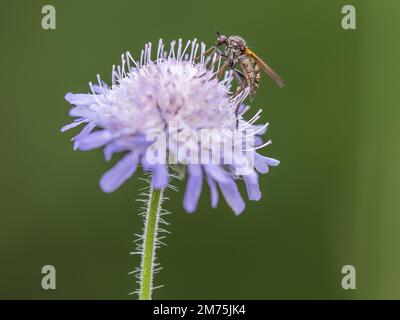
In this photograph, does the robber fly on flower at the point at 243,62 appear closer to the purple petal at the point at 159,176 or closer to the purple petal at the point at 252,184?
the purple petal at the point at 252,184

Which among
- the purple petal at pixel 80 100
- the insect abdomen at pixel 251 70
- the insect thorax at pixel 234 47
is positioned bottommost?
the purple petal at pixel 80 100

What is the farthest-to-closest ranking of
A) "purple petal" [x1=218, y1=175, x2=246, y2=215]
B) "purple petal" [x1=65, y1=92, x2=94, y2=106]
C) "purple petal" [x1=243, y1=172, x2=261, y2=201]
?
"purple petal" [x1=65, y1=92, x2=94, y2=106] < "purple petal" [x1=243, y1=172, x2=261, y2=201] < "purple petal" [x1=218, y1=175, x2=246, y2=215]

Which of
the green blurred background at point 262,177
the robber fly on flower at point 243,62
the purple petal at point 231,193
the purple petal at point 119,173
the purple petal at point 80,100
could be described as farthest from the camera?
the green blurred background at point 262,177

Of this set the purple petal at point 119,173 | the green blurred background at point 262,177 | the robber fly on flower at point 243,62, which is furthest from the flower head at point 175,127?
A: the green blurred background at point 262,177

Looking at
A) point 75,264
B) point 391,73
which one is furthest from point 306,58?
point 75,264

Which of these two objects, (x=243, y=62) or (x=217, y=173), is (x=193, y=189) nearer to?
(x=217, y=173)

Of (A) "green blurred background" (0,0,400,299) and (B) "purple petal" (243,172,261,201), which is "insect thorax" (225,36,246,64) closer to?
(B) "purple petal" (243,172,261,201)

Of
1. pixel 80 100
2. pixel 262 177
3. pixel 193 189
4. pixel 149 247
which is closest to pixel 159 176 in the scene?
pixel 193 189

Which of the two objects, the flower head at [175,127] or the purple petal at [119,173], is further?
the flower head at [175,127]

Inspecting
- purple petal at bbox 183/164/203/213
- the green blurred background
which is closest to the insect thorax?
purple petal at bbox 183/164/203/213
